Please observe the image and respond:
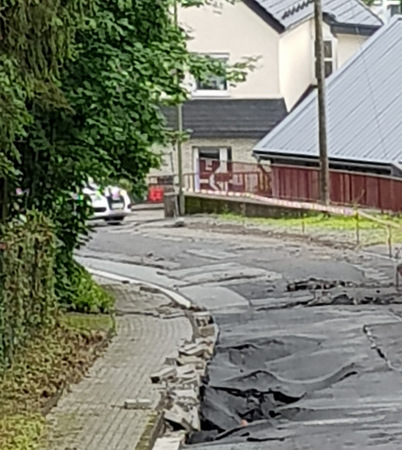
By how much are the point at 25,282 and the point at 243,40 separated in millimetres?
34430

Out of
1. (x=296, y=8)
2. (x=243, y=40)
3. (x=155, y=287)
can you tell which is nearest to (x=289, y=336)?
(x=155, y=287)

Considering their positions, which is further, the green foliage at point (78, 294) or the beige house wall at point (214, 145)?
the beige house wall at point (214, 145)

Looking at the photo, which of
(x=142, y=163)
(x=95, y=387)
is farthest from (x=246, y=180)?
(x=95, y=387)

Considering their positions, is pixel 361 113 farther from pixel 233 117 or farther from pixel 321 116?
pixel 233 117

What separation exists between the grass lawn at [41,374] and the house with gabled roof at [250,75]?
3065 cm

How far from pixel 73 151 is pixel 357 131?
23.8 m

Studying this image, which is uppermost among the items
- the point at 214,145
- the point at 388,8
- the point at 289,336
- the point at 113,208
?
the point at 388,8

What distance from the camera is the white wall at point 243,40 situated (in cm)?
4631

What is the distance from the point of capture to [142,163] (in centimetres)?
1759

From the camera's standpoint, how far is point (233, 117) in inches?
1850

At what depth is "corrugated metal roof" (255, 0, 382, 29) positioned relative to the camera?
153 feet

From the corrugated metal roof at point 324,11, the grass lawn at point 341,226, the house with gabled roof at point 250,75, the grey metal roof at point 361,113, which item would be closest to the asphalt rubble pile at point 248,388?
the grass lawn at point 341,226

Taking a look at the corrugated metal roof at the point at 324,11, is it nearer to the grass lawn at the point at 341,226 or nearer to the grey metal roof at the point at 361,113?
the grey metal roof at the point at 361,113

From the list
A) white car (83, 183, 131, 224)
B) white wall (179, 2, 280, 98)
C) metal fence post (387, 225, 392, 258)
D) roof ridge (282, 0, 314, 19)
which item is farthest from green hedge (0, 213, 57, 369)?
roof ridge (282, 0, 314, 19)
